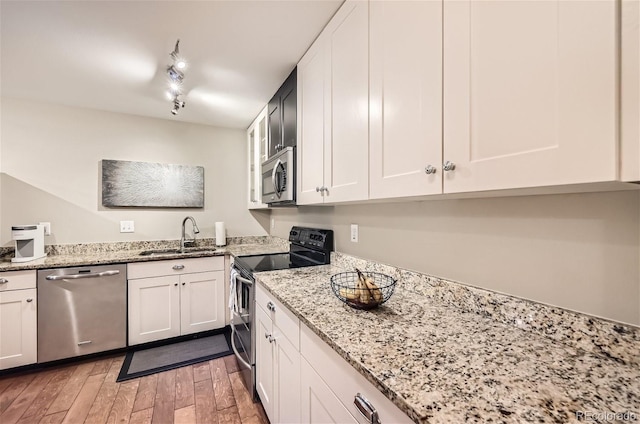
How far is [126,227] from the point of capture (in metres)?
2.82

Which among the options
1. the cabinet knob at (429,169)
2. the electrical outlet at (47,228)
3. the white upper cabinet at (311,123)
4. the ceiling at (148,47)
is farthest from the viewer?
the electrical outlet at (47,228)

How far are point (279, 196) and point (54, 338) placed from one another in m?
2.15

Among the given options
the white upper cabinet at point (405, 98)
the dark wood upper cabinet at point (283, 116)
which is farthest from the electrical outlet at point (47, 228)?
the white upper cabinet at point (405, 98)

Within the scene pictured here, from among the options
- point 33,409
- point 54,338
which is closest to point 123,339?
point 54,338

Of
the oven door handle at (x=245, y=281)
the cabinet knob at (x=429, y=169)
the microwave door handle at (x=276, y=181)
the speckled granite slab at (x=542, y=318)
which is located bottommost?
the oven door handle at (x=245, y=281)

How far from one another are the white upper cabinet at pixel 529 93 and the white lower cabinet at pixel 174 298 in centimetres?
251

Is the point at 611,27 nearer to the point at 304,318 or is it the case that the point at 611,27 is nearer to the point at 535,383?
the point at 535,383

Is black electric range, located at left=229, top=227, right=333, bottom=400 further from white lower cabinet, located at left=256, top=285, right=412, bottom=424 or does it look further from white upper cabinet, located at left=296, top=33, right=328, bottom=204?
white upper cabinet, located at left=296, top=33, right=328, bottom=204

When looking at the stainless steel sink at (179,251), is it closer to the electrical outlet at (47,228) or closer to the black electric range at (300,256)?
the electrical outlet at (47,228)

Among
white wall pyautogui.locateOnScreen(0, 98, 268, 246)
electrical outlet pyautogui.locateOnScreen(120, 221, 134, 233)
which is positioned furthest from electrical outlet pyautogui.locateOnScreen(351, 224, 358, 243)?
electrical outlet pyautogui.locateOnScreen(120, 221, 134, 233)

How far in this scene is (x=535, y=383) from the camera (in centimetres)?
59

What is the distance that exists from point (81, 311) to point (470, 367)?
113 inches

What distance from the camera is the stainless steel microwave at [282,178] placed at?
1923 millimetres

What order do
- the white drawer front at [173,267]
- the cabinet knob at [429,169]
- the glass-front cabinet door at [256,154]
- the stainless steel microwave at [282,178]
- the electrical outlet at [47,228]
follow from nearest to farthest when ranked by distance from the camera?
the cabinet knob at [429,169] → the stainless steel microwave at [282,178] → the white drawer front at [173,267] → the electrical outlet at [47,228] → the glass-front cabinet door at [256,154]
